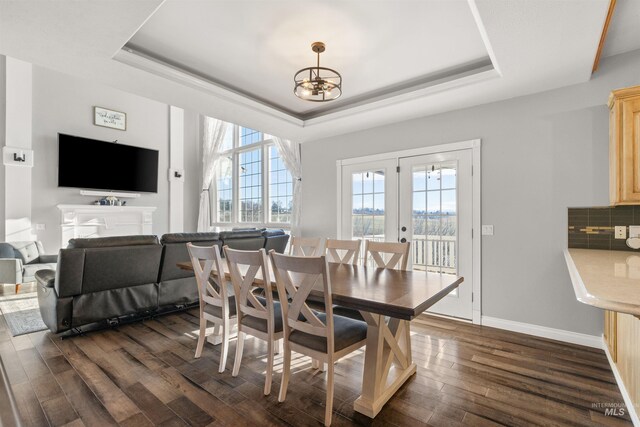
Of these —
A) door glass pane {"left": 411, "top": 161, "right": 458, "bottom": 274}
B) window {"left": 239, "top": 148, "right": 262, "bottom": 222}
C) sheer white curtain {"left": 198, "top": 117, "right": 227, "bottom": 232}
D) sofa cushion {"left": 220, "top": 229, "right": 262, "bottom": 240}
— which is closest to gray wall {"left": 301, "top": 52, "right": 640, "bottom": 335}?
door glass pane {"left": 411, "top": 161, "right": 458, "bottom": 274}

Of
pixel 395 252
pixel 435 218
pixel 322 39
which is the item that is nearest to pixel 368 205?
pixel 435 218

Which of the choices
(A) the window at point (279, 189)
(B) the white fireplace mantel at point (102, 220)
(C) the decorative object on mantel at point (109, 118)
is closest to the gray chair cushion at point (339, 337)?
(A) the window at point (279, 189)

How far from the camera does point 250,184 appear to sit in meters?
7.23

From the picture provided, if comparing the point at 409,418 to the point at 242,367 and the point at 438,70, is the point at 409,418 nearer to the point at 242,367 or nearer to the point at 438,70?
the point at 242,367

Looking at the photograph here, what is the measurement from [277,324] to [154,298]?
211 centimetres

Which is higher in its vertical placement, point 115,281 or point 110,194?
point 110,194

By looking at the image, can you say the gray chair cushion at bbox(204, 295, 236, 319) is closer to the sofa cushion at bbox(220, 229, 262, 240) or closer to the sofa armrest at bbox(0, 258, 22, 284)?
the sofa cushion at bbox(220, 229, 262, 240)

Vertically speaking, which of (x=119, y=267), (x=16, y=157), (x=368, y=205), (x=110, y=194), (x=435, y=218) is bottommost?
(x=119, y=267)

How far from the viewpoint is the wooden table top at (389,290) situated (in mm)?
1596

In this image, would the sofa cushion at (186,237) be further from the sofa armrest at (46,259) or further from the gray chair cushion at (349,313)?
the sofa armrest at (46,259)

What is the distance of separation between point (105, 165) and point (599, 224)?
806cm

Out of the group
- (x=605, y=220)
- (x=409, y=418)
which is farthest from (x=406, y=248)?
(x=605, y=220)

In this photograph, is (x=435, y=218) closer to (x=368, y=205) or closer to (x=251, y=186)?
(x=368, y=205)

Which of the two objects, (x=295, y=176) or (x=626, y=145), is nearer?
(x=626, y=145)
